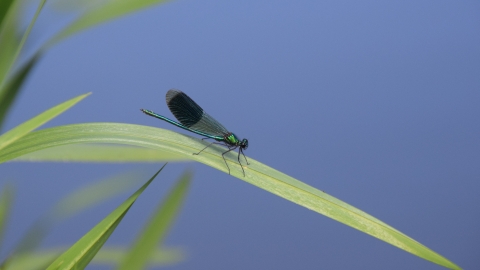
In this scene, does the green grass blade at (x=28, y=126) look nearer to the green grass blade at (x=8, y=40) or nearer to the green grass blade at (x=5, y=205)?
the green grass blade at (x=8, y=40)

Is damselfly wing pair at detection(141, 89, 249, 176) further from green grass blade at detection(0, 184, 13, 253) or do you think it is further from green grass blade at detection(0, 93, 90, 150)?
green grass blade at detection(0, 93, 90, 150)

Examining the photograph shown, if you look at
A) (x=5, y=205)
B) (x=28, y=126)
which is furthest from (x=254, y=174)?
(x=5, y=205)

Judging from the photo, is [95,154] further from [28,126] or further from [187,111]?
[28,126]

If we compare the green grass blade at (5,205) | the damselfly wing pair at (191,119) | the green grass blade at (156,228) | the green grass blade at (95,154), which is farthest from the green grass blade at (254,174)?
the green grass blade at (5,205)

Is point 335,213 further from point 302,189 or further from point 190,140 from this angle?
point 190,140

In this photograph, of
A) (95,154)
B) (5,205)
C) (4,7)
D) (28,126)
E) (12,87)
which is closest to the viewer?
(28,126)

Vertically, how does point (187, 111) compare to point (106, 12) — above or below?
above

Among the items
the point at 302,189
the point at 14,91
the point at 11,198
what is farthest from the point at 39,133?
the point at 11,198
